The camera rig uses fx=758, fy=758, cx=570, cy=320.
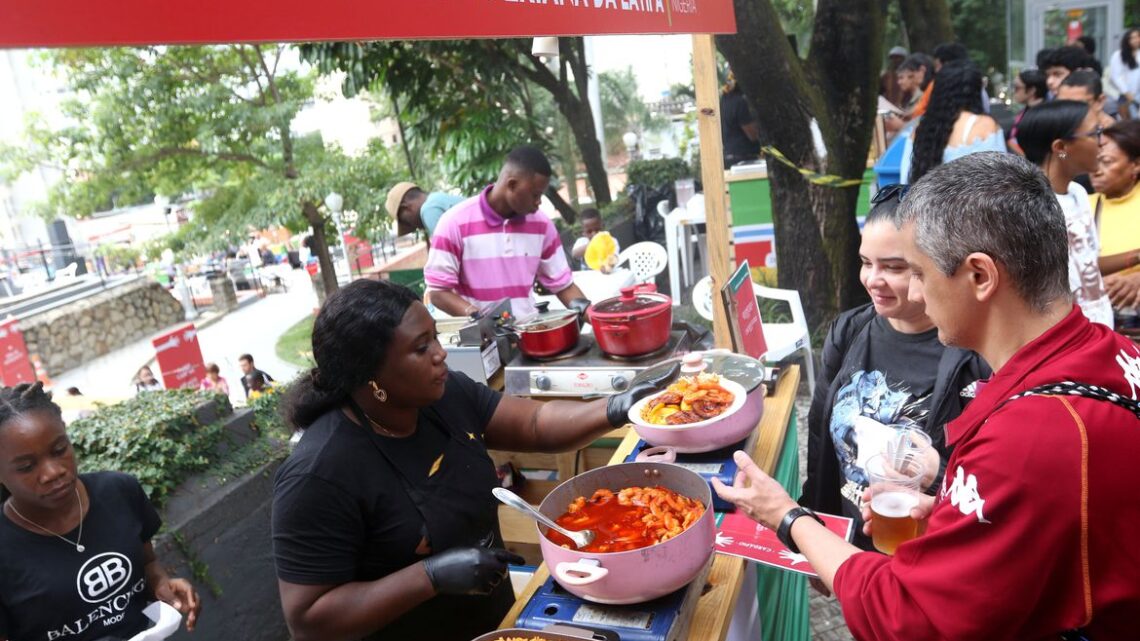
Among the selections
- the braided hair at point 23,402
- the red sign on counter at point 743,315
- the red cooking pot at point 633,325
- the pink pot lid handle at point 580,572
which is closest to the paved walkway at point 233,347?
the braided hair at point 23,402

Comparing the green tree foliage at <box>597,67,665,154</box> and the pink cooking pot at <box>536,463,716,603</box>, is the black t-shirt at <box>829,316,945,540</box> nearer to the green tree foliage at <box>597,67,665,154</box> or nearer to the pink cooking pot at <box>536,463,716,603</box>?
the pink cooking pot at <box>536,463,716,603</box>

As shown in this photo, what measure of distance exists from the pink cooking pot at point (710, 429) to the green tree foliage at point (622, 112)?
491 inches

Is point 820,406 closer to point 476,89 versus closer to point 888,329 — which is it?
point 888,329

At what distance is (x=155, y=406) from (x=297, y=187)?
1120cm

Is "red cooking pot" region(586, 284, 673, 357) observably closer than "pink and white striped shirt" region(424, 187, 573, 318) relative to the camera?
Yes

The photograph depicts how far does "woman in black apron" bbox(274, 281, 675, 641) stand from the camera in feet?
5.97

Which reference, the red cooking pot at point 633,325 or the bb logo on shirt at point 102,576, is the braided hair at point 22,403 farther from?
the red cooking pot at point 633,325

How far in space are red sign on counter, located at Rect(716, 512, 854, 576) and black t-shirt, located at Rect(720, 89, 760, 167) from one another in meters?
6.99

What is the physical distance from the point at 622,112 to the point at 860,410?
509 inches

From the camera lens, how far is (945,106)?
4.43m

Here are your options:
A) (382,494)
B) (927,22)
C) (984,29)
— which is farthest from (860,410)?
(984,29)

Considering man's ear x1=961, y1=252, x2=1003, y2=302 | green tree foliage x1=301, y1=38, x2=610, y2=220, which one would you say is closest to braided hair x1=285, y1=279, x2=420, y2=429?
man's ear x1=961, y1=252, x2=1003, y2=302

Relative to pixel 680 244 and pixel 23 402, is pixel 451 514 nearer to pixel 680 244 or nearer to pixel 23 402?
pixel 23 402

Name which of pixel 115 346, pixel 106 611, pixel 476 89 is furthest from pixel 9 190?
pixel 106 611
